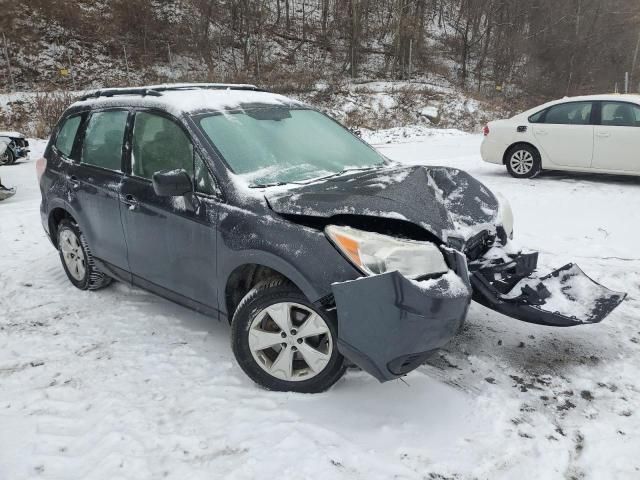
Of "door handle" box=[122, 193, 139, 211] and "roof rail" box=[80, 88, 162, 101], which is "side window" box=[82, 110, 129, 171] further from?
"door handle" box=[122, 193, 139, 211]

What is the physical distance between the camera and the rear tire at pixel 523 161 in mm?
9016

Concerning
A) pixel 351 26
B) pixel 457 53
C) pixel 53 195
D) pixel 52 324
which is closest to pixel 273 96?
pixel 53 195

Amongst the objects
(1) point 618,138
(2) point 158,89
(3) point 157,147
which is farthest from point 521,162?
(3) point 157,147

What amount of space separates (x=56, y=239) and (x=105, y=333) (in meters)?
1.54

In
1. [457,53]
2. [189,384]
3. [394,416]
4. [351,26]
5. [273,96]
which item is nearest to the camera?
[394,416]

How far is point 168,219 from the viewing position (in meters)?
3.36

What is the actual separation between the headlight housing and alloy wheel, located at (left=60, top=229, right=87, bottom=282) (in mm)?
2883

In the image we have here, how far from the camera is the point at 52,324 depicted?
396 cm

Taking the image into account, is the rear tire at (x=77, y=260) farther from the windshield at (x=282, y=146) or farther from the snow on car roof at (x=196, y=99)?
the windshield at (x=282, y=146)

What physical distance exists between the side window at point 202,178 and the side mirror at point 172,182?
0.12 metres

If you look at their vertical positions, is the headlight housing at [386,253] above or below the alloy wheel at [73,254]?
above

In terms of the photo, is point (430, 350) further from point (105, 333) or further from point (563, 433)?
point (105, 333)

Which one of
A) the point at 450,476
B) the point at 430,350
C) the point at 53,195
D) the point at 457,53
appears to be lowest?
the point at 450,476

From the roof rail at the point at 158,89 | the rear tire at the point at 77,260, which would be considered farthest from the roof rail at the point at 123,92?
the rear tire at the point at 77,260
